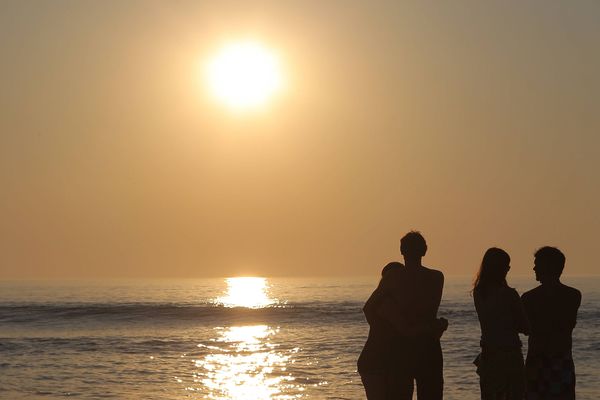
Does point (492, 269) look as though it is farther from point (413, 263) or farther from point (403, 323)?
point (403, 323)

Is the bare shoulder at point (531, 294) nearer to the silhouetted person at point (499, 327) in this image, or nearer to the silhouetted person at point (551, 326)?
the silhouetted person at point (551, 326)

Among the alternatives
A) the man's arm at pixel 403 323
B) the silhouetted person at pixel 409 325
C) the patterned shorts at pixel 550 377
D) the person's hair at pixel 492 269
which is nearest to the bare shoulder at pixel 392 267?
the silhouetted person at pixel 409 325

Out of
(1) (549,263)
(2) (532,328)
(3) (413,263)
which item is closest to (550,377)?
(2) (532,328)

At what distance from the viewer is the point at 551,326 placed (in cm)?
696

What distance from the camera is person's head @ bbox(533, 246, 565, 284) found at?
6.93 m

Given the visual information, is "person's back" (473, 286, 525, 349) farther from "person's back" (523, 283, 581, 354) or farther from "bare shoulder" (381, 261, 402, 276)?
"bare shoulder" (381, 261, 402, 276)

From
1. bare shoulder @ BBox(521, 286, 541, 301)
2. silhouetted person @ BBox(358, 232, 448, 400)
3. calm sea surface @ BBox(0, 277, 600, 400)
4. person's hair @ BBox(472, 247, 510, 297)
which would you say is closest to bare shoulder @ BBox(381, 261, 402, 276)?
silhouetted person @ BBox(358, 232, 448, 400)

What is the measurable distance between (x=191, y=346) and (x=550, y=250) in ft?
80.7

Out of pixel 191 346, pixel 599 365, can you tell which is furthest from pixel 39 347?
pixel 599 365

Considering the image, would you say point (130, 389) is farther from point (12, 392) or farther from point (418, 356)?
point (418, 356)

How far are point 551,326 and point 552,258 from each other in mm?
528

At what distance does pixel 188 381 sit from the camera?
19.0 m

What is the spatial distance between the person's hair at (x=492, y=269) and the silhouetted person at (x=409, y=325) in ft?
1.07

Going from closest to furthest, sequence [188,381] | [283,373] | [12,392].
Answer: [12,392]
[188,381]
[283,373]
